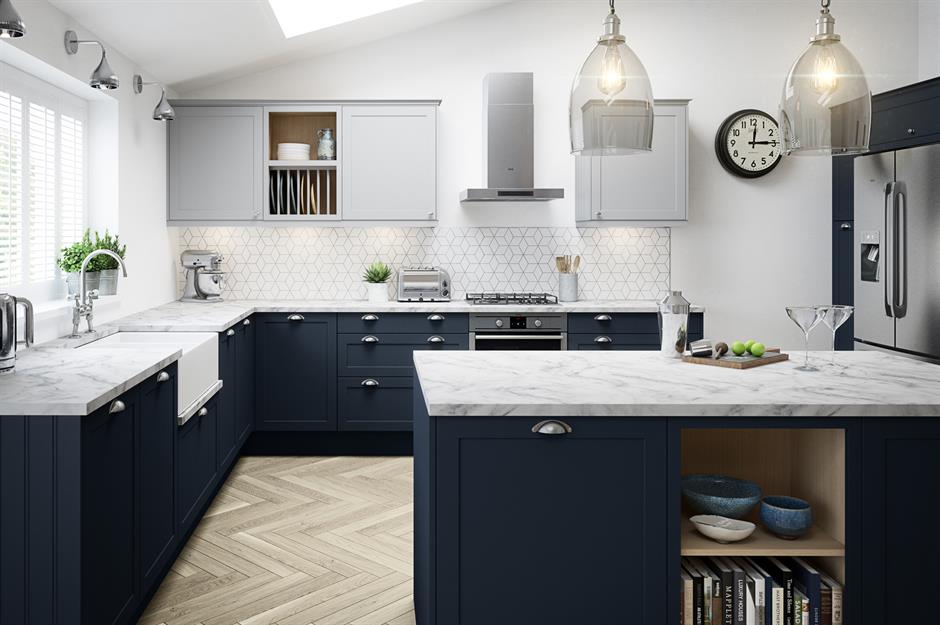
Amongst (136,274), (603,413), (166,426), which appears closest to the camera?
(603,413)

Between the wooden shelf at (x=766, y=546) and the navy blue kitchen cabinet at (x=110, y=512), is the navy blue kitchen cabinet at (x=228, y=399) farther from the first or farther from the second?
the wooden shelf at (x=766, y=546)

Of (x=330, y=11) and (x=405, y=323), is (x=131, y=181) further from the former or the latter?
(x=405, y=323)

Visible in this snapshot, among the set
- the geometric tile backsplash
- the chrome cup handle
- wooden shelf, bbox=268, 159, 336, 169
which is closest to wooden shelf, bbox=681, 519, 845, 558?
the chrome cup handle

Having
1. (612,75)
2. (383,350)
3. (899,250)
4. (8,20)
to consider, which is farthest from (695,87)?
(8,20)

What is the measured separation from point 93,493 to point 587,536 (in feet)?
4.79

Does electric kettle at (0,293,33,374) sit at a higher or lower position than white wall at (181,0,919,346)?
lower

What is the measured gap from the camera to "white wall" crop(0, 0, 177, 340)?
12.9 feet

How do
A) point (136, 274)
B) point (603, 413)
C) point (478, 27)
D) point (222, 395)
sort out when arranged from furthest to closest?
point (478, 27)
point (136, 274)
point (222, 395)
point (603, 413)

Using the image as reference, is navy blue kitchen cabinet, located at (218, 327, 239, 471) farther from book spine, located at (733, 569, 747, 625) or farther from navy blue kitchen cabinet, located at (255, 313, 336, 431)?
book spine, located at (733, 569, 747, 625)

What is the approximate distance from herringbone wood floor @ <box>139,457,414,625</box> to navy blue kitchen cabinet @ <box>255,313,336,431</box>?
0.41 meters

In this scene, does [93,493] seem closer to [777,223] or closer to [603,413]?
[603,413]

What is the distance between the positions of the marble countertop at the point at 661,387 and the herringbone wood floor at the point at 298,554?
40.2 inches

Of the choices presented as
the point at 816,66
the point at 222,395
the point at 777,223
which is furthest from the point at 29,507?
the point at 777,223

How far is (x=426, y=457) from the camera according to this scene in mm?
2502
